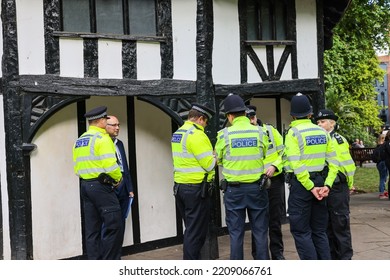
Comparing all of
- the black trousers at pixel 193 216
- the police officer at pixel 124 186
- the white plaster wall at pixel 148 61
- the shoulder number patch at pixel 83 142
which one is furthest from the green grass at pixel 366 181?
the shoulder number patch at pixel 83 142

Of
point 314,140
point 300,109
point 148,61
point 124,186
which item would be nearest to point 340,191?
point 314,140

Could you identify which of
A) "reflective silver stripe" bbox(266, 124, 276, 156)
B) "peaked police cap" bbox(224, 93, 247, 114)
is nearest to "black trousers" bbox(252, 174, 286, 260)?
"reflective silver stripe" bbox(266, 124, 276, 156)

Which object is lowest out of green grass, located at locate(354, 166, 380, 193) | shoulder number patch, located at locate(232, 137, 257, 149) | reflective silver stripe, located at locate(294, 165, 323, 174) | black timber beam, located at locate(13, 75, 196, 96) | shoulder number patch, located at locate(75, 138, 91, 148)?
green grass, located at locate(354, 166, 380, 193)

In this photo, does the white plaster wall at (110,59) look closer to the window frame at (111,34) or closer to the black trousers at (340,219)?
the window frame at (111,34)

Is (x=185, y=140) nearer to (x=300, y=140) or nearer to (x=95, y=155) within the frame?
(x=95, y=155)

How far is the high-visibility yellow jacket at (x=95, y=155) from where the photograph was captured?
7801 millimetres

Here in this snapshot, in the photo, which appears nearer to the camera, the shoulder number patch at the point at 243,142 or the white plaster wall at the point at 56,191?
the shoulder number patch at the point at 243,142

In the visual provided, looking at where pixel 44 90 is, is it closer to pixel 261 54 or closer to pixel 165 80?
pixel 165 80

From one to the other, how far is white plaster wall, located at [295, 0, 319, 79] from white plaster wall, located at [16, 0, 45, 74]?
4.89m

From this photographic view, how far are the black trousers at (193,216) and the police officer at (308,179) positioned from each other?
1.22 m

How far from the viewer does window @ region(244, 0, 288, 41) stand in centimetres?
1122

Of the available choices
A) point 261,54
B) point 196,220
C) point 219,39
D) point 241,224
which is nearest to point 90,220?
point 196,220

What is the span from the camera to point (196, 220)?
814cm

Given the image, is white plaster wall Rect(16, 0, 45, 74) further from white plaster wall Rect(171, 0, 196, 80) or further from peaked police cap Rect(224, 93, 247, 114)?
peaked police cap Rect(224, 93, 247, 114)
